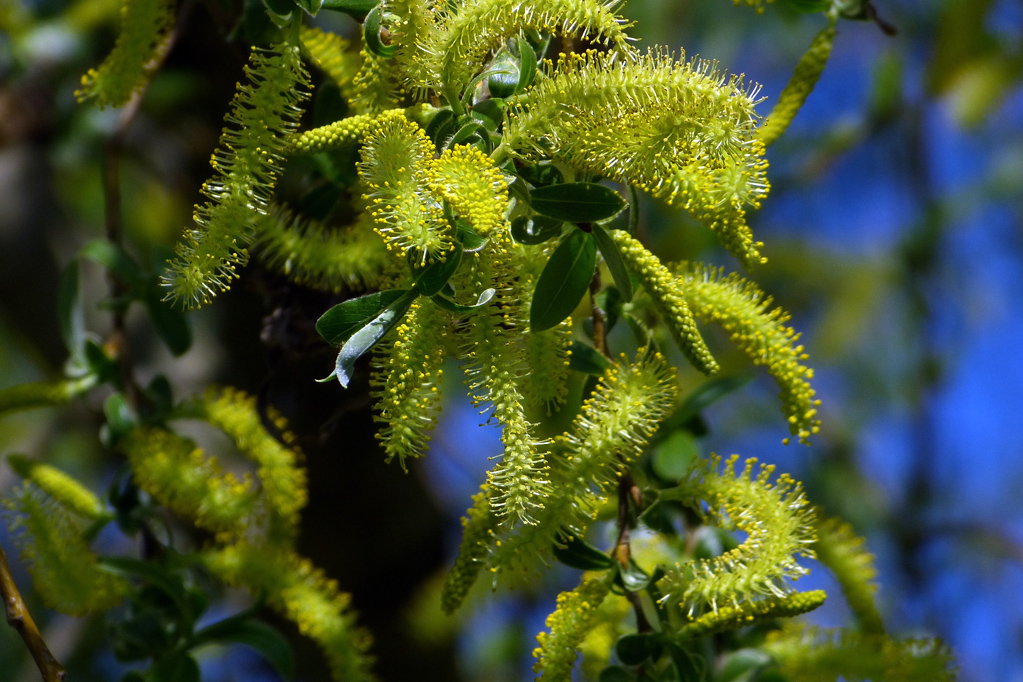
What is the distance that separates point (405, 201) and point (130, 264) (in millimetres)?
602

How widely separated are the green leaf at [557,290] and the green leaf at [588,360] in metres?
0.11

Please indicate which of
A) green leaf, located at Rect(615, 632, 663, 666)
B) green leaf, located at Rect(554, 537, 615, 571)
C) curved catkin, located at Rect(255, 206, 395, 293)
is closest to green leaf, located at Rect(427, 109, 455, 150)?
curved catkin, located at Rect(255, 206, 395, 293)

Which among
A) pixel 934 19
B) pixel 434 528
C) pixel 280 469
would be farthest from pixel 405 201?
pixel 934 19

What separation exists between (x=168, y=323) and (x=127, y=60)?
1.06 ft

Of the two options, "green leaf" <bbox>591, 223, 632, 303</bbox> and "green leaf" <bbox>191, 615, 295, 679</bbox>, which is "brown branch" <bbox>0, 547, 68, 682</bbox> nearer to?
"green leaf" <bbox>191, 615, 295, 679</bbox>

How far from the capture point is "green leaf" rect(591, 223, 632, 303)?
0.69 m

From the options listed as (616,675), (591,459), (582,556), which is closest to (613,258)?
(591,459)

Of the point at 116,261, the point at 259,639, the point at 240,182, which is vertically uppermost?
the point at 240,182

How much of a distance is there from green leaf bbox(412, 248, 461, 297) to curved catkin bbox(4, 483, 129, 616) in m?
0.61

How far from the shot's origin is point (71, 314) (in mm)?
1095

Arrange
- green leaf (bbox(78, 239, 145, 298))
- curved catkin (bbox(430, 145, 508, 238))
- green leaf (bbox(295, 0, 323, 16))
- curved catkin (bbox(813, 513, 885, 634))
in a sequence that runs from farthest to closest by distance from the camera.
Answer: green leaf (bbox(78, 239, 145, 298)) < curved catkin (bbox(813, 513, 885, 634)) < green leaf (bbox(295, 0, 323, 16)) < curved catkin (bbox(430, 145, 508, 238))

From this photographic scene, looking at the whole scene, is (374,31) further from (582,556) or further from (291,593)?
(291,593)

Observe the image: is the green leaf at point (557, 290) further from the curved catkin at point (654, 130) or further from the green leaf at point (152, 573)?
the green leaf at point (152, 573)

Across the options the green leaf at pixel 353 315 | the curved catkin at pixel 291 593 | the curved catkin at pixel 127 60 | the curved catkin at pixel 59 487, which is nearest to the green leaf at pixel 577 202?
the green leaf at pixel 353 315
